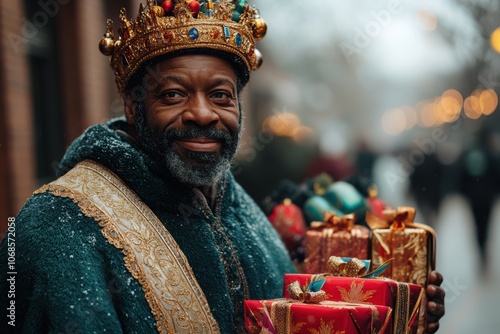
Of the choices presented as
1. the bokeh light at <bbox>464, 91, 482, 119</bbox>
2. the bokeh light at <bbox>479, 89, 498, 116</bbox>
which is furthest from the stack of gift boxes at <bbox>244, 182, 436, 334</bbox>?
the bokeh light at <bbox>464, 91, 482, 119</bbox>

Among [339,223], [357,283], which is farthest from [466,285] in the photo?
[357,283]

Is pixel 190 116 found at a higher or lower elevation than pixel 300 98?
lower

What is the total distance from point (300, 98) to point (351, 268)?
2461 cm

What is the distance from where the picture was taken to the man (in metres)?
2.48

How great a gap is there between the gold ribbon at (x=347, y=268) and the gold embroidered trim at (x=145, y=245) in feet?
1.63

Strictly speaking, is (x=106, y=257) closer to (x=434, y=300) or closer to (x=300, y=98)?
(x=434, y=300)

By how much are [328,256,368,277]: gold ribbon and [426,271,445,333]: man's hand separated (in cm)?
45

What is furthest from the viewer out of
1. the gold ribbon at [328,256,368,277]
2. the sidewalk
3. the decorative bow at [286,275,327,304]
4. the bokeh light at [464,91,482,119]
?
the bokeh light at [464,91,482,119]

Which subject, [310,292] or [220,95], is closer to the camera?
[310,292]

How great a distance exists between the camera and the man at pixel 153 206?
248 centimetres

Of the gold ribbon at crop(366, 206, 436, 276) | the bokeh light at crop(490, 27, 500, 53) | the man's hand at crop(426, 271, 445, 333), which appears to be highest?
the bokeh light at crop(490, 27, 500, 53)

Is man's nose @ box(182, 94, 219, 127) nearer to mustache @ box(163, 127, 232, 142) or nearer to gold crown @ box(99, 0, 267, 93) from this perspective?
mustache @ box(163, 127, 232, 142)

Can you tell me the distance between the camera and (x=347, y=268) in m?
2.76

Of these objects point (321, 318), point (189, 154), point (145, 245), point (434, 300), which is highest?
point (189, 154)
